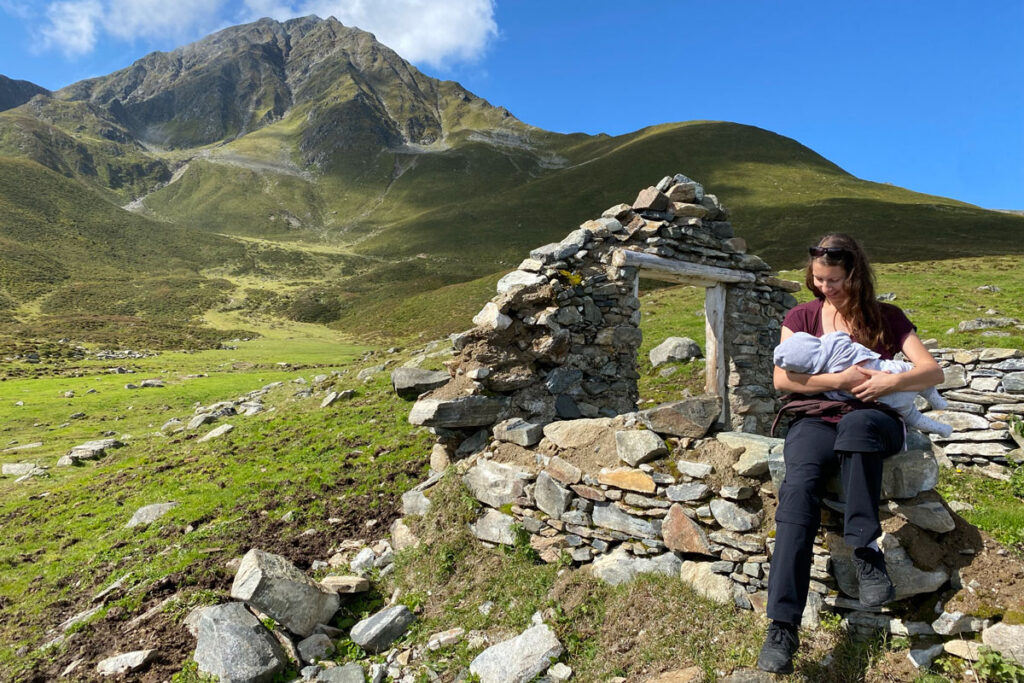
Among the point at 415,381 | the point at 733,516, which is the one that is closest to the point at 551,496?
the point at 733,516

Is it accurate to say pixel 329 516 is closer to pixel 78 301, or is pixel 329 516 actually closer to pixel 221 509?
pixel 221 509

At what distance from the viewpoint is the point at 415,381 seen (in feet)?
43.7

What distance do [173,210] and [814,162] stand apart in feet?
679

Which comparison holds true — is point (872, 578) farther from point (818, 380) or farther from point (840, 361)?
point (840, 361)

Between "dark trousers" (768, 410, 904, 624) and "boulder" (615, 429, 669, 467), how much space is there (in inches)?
64.8

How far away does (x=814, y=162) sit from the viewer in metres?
130

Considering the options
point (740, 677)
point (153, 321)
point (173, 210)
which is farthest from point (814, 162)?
point (173, 210)

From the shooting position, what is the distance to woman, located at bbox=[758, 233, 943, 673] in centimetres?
376

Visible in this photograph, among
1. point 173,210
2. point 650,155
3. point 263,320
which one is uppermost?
point 650,155

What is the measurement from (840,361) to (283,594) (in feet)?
21.0

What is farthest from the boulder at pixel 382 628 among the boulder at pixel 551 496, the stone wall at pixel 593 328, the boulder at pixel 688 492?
the boulder at pixel 688 492

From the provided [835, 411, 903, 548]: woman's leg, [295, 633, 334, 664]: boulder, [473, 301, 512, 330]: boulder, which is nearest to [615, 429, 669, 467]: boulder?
[835, 411, 903, 548]: woman's leg

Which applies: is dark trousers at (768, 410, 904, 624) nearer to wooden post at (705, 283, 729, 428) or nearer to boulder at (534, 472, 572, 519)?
boulder at (534, 472, 572, 519)

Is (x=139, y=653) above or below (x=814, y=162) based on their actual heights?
below
